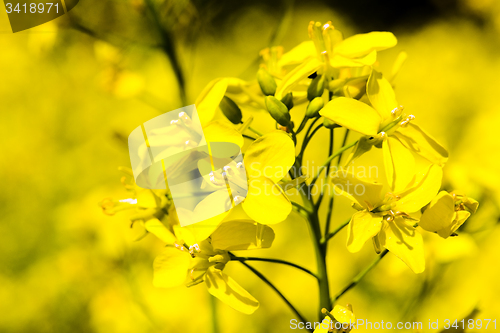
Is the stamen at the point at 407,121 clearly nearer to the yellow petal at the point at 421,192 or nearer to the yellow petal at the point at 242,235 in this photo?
the yellow petal at the point at 421,192

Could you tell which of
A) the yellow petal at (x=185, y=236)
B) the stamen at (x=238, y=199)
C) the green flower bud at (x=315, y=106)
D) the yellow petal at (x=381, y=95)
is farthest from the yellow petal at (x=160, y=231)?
the yellow petal at (x=381, y=95)

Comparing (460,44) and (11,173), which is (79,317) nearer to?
(11,173)

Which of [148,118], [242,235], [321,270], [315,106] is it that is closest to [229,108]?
[315,106]

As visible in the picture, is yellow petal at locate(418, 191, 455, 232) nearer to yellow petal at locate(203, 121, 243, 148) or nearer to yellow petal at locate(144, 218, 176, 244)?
yellow petal at locate(203, 121, 243, 148)

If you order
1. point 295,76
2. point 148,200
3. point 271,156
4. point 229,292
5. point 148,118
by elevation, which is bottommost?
point 148,118

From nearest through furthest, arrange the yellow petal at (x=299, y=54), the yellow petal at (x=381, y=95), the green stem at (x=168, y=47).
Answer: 1. the yellow petal at (x=381, y=95)
2. the yellow petal at (x=299, y=54)
3. the green stem at (x=168, y=47)

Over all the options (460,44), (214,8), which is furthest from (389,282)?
(214,8)

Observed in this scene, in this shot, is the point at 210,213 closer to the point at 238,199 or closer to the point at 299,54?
the point at 238,199
